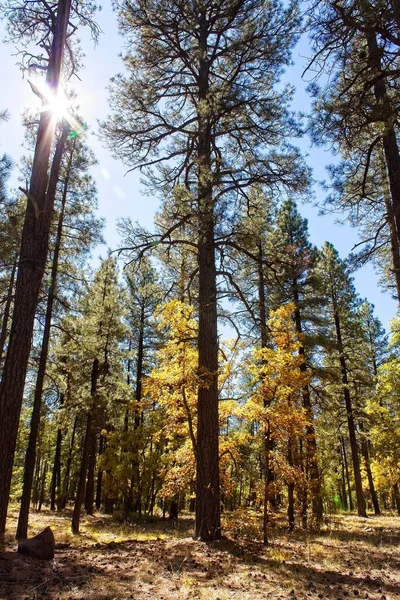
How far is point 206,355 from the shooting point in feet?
27.4

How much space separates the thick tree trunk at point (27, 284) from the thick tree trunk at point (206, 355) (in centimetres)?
303

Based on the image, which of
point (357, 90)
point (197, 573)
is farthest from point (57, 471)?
point (357, 90)

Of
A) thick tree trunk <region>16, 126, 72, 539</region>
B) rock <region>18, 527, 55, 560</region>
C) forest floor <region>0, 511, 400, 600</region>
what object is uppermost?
thick tree trunk <region>16, 126, 72, 539</region>

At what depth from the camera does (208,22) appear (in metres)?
9.42

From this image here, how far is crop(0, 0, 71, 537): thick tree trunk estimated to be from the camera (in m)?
5.74

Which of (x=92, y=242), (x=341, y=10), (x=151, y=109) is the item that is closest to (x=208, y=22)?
(x=151, y=109)

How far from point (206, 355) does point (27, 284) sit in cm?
387

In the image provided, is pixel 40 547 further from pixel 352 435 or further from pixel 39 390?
pixel 352 435

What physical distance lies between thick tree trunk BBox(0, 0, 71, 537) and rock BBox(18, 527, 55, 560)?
0.62 meters

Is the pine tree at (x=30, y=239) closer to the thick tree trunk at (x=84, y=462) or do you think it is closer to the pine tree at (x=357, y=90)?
the pine tree at (x=357, y=90)

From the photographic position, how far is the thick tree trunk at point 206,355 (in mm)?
7359

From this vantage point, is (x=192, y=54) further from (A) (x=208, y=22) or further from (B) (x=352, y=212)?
(B) (x=352, y=212)

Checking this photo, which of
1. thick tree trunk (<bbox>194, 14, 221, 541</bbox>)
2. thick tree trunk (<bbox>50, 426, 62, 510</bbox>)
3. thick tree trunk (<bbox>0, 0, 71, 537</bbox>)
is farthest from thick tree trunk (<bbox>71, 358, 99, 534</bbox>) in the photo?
thick tree trunk (<bbox>50, 426, 62, 510</bbox>)

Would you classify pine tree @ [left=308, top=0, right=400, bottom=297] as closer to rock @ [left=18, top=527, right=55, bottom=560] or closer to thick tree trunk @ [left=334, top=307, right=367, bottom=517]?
rock @ [left=18, top=527, right=55, bottom=560]
